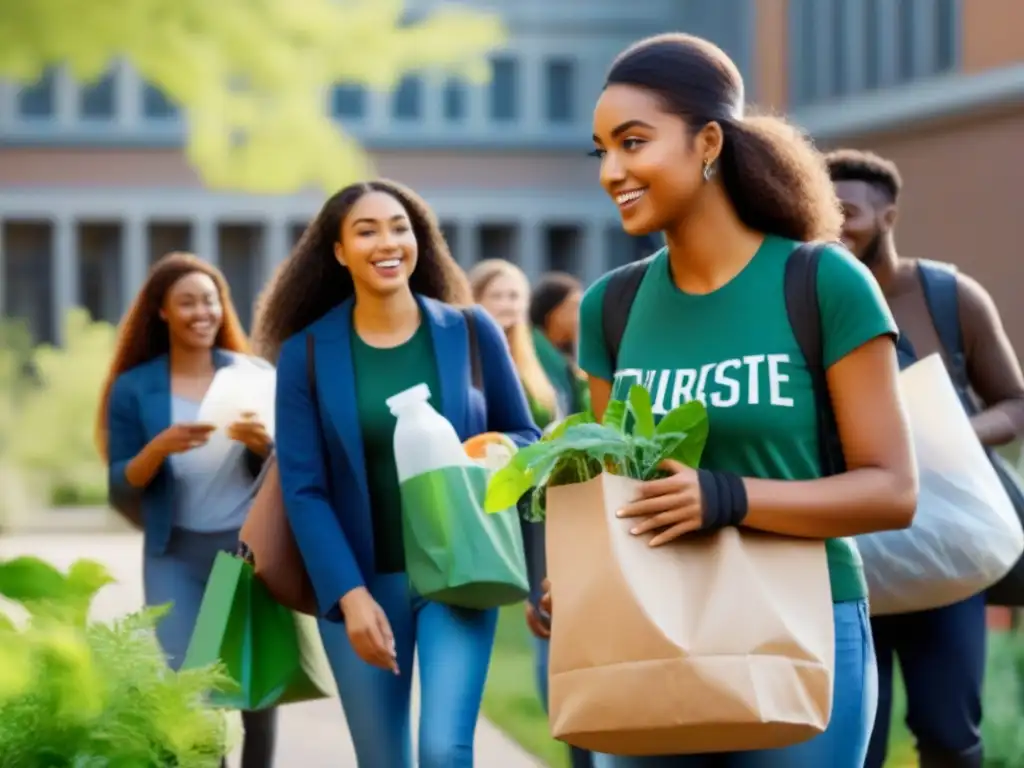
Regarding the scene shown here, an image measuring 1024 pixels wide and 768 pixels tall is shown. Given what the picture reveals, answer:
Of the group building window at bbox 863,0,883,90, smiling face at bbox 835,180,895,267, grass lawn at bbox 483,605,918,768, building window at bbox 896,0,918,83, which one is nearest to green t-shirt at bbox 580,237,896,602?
smiling face at bbox 835,180,895,267

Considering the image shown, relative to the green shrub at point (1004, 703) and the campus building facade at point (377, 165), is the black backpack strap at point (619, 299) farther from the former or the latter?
the campus building facade at point (377, 165)

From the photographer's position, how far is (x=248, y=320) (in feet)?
188

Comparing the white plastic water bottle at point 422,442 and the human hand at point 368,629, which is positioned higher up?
the white plastic water bottle at point 422,442

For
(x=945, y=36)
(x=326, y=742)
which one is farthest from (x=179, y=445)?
(x=945, y=36)

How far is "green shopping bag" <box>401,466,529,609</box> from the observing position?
15.8ft

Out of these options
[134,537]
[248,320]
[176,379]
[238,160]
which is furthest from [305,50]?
[248,320]

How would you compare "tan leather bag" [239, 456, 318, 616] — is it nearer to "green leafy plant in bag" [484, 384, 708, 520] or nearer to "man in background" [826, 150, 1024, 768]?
"man in background" [826, 150, 1024, 768]

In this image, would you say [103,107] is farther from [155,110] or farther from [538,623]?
[538,623]

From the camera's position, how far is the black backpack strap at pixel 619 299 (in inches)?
142

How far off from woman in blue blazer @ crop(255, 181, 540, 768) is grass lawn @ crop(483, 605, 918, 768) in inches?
137

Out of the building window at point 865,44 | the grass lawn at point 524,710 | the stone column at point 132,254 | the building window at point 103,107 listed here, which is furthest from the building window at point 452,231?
the grass lawn at point 524,710

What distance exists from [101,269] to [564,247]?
12.6 metres

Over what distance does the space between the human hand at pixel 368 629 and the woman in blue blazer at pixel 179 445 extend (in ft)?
5.46

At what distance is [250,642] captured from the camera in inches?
203
